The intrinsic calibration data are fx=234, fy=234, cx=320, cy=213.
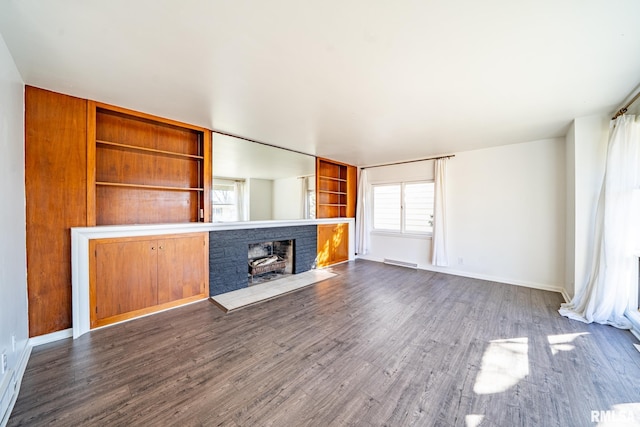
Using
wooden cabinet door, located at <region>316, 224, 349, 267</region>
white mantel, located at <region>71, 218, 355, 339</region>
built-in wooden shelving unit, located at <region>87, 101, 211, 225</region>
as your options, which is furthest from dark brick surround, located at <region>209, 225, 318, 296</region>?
wooden cabinet door, located at <region>316, 224, 349, 267</region>

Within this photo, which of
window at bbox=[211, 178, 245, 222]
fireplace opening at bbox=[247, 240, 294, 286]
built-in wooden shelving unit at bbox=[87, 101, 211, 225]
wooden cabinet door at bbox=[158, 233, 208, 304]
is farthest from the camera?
fireplace opening at bbox=[247, 240, 294, 286]

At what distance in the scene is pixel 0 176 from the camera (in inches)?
59.9

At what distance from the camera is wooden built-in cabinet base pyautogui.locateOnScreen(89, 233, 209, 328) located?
8.20ft

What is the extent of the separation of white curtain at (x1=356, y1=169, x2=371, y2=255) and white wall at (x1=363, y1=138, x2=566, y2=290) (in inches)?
59.8

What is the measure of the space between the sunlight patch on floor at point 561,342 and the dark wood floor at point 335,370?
0.01 m

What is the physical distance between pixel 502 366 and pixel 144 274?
3724mm

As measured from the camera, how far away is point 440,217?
4.72 metres

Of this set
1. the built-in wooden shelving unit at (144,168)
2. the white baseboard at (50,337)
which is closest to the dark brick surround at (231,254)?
the built-in wooden shelving unit at (144,168)

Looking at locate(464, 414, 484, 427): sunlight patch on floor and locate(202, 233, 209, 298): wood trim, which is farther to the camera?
locate(202, 233, 209, 298): wood trim

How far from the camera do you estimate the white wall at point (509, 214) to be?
12.3ft

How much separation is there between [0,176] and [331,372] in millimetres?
2654

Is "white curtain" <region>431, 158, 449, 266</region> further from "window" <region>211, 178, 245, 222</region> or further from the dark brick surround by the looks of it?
"window" <region>211, 178, 245, 222</region>

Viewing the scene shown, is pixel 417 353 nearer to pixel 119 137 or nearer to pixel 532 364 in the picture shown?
pixel 532 364

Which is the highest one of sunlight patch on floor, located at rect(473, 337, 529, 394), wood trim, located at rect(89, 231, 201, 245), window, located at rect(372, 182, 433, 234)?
window, located at rect(372, 182, 433, 234)
